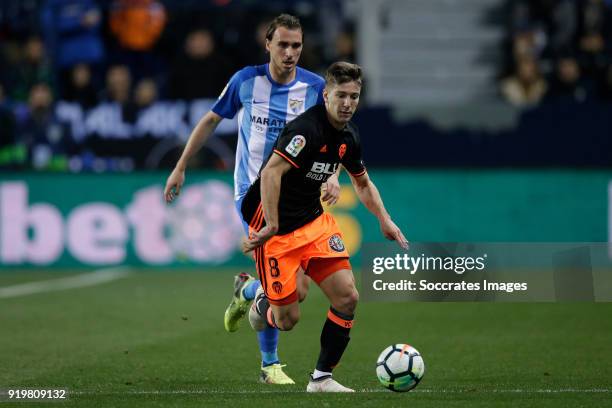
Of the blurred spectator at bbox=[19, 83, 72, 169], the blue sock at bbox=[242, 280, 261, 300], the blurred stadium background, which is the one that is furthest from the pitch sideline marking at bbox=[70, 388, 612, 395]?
the blurred spectator at bbox=[19, 83, 72, 169]

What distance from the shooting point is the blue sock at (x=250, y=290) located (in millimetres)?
8078

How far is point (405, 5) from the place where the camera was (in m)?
20.4

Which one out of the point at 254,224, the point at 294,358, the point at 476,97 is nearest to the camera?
the point at 254,224

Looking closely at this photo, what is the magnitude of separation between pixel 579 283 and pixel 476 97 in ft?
39.1

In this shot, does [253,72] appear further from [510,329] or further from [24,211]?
[24,211]

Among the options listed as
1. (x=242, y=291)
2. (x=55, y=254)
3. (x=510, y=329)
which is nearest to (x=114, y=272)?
(x=55, y=254)

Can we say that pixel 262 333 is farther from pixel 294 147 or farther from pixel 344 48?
pixel 344 48

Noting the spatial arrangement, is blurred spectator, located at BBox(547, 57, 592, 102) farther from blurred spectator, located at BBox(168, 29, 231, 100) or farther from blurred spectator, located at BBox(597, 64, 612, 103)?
blurred spectator, located at BBox(168, 29, 231, 100)

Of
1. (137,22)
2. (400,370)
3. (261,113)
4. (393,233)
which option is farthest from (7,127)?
(400,370)

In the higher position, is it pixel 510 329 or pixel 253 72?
pixel 253 72

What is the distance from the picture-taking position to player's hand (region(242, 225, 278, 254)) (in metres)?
6.84

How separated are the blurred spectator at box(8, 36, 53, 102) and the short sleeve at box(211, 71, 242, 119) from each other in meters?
10.7

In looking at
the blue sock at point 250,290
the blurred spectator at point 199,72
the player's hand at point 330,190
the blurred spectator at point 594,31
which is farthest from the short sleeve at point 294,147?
the blurred spectator at point 594,31

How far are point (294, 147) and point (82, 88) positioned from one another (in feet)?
37.8
